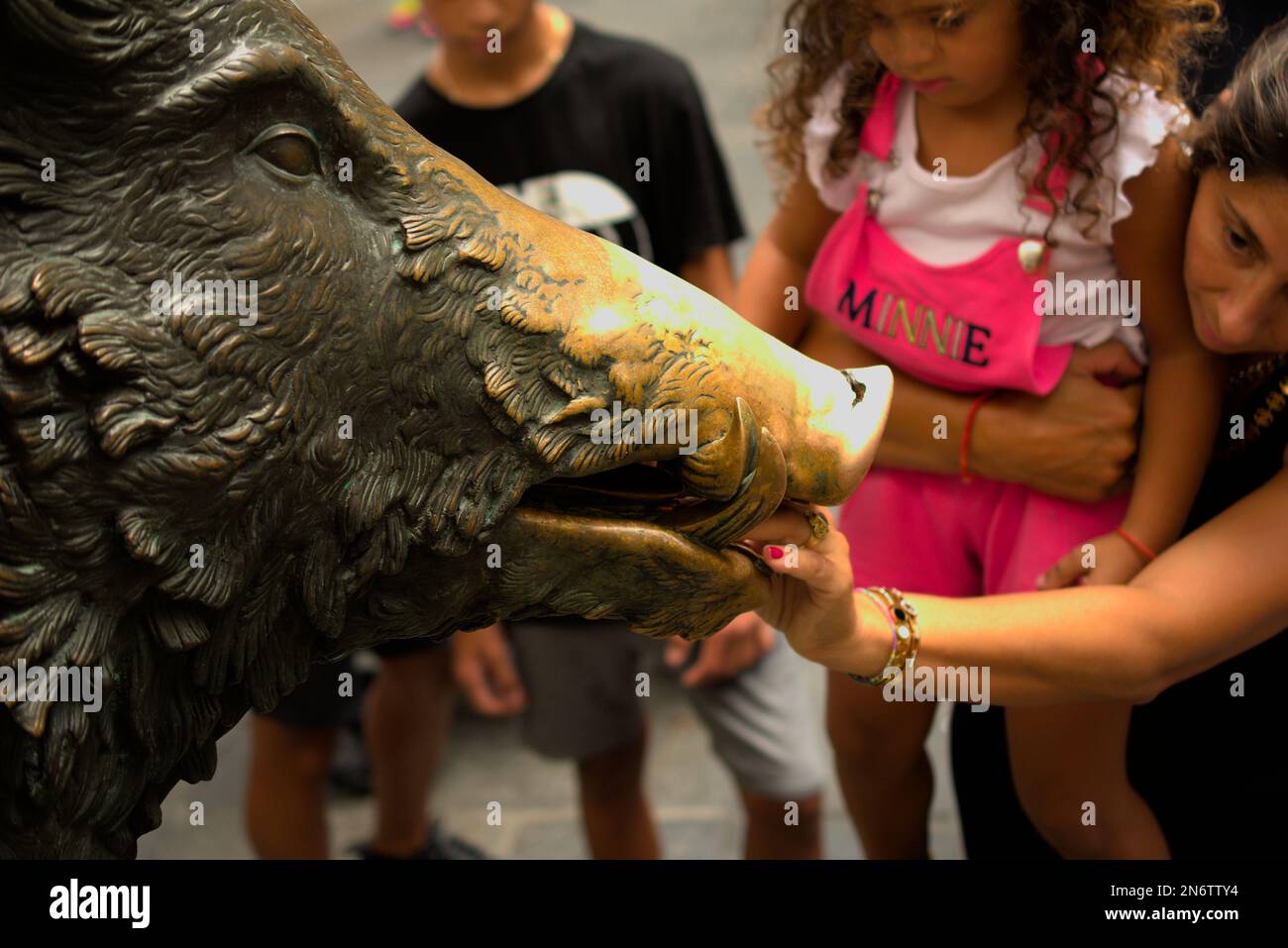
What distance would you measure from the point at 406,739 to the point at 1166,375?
1574 millimetres

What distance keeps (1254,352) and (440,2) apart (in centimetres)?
117

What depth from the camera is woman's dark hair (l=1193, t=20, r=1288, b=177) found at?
1.16m

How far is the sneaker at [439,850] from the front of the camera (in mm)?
2553

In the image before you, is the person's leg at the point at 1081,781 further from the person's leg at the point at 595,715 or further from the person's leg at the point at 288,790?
the person's leg at the point at 288,790

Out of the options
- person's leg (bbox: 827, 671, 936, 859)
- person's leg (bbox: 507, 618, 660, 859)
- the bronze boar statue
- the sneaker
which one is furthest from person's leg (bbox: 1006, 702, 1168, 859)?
the sneaker

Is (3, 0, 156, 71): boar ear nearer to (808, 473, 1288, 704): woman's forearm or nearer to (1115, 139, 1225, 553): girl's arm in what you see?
(808, 473, 1288, 704): woman's forearm

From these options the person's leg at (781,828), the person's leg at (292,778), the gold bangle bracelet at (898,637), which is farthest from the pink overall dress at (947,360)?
the person's leg at (292,778)

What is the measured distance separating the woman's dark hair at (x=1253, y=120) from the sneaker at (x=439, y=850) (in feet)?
6.02

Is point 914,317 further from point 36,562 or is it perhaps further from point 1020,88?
point 36,562

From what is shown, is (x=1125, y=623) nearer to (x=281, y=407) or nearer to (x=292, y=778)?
(x=281, y=407)

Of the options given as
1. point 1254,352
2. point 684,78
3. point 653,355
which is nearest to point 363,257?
point 653,355

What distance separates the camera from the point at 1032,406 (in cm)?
147

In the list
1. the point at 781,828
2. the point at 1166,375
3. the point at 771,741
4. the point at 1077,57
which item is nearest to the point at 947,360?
the point at 1166,375
